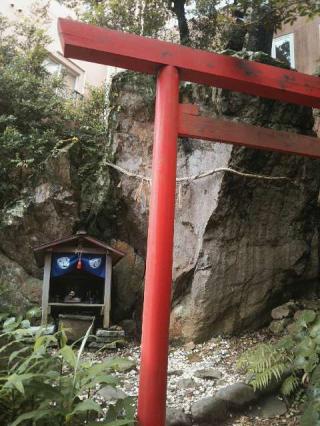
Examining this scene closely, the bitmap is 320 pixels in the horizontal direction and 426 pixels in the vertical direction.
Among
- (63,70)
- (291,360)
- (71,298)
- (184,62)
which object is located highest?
(63,70)

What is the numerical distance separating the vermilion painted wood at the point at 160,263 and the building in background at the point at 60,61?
29.9ft

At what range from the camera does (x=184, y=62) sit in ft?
12.4

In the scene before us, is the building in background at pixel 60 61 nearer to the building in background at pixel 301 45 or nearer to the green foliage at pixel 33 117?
the green foliage at pixel 33 117

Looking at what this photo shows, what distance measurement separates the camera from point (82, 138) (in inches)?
367

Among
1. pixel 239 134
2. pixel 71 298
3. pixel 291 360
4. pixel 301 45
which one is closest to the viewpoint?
pixel 239 134

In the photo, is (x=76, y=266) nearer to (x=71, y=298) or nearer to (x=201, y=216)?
(x=71, y=298)

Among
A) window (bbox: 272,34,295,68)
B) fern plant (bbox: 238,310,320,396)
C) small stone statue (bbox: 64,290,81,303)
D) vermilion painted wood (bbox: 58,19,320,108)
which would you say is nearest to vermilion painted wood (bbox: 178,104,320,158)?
vermilion painted wood (bbox: 58,19,320,108)

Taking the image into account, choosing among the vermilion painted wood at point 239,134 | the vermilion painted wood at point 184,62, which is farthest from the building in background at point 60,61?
the vermilion painted wood at point 239,134

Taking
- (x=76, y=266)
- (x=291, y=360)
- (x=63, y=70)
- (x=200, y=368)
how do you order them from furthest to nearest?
1. (x=63, y=70)
2. (x=76, y=266)
3. (x=200, y=368)
4. (x=291, y=360)

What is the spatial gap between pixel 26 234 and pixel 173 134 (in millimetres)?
5007

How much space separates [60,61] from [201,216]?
32.8 ft

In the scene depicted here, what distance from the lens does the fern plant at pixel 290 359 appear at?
14.0ft

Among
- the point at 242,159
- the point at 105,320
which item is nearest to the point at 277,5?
the point at 242,159

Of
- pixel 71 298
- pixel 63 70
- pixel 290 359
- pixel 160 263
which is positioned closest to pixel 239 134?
pixel 160 263
